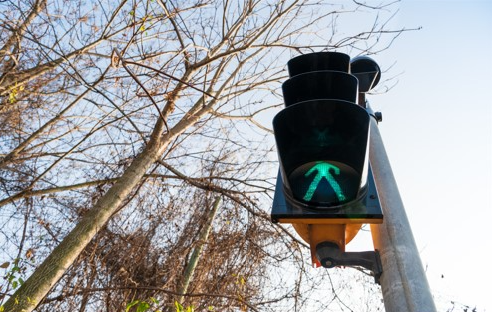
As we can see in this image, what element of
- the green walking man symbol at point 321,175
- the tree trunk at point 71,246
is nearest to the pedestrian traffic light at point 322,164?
the green walking man symbol at point 321,175

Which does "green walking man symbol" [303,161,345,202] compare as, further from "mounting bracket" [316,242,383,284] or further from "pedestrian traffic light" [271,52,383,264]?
"mounting bracket" [316,242,383,284]

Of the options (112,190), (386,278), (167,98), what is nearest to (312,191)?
(386,278)

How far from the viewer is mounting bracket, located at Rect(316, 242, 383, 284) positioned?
1.32 meters

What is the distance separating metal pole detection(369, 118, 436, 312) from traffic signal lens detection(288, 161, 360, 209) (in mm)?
153

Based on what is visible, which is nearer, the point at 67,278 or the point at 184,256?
the point at 67,278

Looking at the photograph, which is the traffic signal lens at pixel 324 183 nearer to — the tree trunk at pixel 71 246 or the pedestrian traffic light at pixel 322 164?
the pedestrian traffic light at pixel 322 164

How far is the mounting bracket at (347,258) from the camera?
132cm

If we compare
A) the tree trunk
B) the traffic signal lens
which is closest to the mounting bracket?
the traffic signal lens

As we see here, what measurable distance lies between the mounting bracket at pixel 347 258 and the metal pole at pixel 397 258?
0.10 ft

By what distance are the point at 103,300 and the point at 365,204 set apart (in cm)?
438

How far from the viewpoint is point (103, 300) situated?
468 centimetres

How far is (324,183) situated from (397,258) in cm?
39

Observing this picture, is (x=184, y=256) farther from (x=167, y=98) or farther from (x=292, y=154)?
(x=292, y=154)

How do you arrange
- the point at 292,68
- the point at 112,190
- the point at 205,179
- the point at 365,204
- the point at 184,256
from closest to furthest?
the point at 365,204 → the point at 292,68 → the point at 112,190 → the point at 205,179 → the point at 184,256
